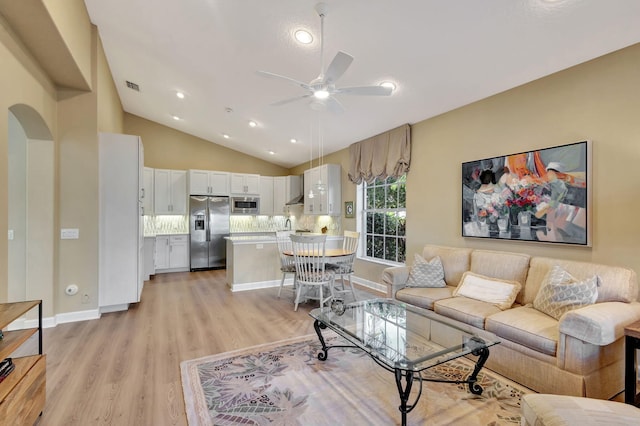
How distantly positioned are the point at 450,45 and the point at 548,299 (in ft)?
7.79

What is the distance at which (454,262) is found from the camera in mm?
3574

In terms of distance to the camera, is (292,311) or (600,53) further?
(292,311)

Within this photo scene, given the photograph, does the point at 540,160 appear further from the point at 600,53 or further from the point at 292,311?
the point at 292,311

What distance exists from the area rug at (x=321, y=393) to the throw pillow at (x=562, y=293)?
0.69 m

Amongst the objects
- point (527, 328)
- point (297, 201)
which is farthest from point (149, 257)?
point (527, 328)

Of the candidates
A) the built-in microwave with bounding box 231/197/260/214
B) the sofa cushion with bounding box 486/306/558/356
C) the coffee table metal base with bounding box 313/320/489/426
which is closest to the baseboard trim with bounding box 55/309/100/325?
the coffee table metal base with bounding box 313/320/489/426

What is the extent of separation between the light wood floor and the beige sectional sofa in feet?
5.74

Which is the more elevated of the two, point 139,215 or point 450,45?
point 450,45

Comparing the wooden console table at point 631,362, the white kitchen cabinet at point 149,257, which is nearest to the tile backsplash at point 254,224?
→ the white kitchen cabinet at point 149,257

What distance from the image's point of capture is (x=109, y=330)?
339 centimetres

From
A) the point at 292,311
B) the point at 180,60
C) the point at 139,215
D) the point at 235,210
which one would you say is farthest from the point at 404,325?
the point at 235,210

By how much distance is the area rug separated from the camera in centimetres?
194

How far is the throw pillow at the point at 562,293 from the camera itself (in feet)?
7.51

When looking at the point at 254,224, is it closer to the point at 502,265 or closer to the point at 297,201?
the point at 297,201
